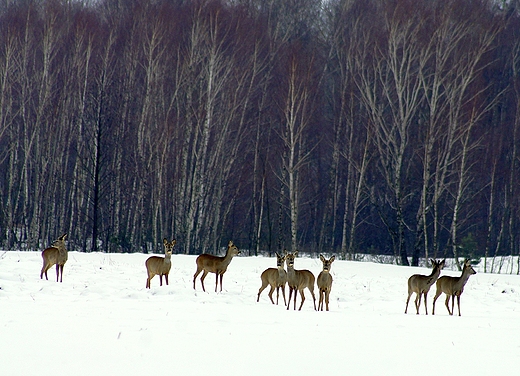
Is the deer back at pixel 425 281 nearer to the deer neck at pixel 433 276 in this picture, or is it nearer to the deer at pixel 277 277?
the deer neck at pixel 433 276

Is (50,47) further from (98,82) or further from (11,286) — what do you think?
(11,286)

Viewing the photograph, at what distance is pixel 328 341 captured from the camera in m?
7.58

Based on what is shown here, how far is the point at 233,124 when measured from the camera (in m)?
33.0

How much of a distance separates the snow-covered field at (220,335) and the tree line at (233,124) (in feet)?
49.9

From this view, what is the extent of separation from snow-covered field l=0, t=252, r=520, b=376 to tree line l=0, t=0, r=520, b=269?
49.9ft

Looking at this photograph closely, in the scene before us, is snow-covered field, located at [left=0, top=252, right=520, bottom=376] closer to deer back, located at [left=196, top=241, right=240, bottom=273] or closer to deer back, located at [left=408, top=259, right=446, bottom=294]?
deer back, located at [left=196, top=241, right=240, bottom=273]

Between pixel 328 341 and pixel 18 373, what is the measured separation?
11.0ft

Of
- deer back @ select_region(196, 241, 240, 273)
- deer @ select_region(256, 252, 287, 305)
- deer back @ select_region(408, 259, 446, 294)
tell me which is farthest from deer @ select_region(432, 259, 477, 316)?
deer back @ select_region(196, 241, 240, 273)

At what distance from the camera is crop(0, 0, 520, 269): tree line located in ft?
93.9

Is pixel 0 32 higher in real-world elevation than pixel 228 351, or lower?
higher

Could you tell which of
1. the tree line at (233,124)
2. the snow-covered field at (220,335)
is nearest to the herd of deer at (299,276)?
the snow-covered field at (220,335)

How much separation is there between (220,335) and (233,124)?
25.8 metres

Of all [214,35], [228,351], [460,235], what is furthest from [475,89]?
[228,351]

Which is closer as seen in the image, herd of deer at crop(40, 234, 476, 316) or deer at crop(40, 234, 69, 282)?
herd of deer at crop(40, 234, 476, 316)
